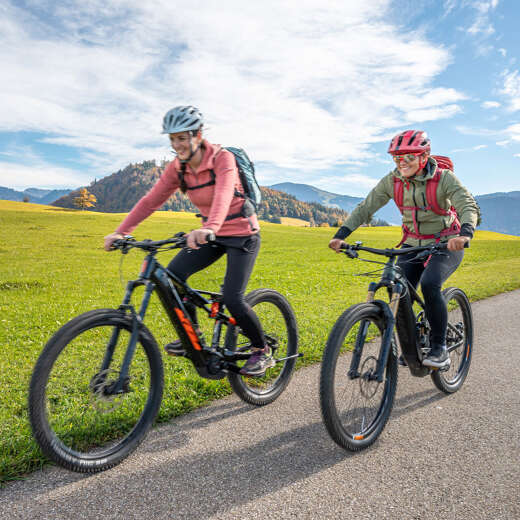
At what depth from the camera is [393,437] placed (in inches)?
142

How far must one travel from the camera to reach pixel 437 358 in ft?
13.8

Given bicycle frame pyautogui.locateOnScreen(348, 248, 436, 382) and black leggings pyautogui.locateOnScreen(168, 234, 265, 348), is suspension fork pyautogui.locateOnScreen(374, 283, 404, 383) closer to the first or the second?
bicycle frame pyautogui.locateOnScreen(348, 248, 436, 382)

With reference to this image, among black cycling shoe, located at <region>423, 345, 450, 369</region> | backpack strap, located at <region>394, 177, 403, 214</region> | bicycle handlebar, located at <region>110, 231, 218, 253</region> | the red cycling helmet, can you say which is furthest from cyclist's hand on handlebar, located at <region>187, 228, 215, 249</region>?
black cycling shoe, located at <region>423, 345, 450, 369</region>

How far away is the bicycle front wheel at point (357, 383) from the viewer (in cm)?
315

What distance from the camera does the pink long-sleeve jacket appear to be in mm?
3441

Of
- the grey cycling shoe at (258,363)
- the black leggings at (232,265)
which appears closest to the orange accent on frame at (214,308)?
the black leggings at (232,265)

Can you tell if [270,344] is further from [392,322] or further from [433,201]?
[433,201]

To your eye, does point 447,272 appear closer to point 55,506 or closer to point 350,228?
point 350,228

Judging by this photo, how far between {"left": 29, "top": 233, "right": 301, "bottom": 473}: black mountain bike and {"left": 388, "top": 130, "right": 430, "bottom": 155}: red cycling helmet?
203 cm

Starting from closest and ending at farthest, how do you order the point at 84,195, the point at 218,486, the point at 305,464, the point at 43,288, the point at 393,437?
1. the point at 218,486
2. the point at 305,464
3. the point at 393,437
4. the point at 43,288
5. the point at 84,195

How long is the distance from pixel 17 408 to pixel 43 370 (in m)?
1.74

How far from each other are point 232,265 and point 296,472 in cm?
165

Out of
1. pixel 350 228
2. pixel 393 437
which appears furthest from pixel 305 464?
pixel 350 228

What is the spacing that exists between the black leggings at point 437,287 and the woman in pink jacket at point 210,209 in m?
1.57
